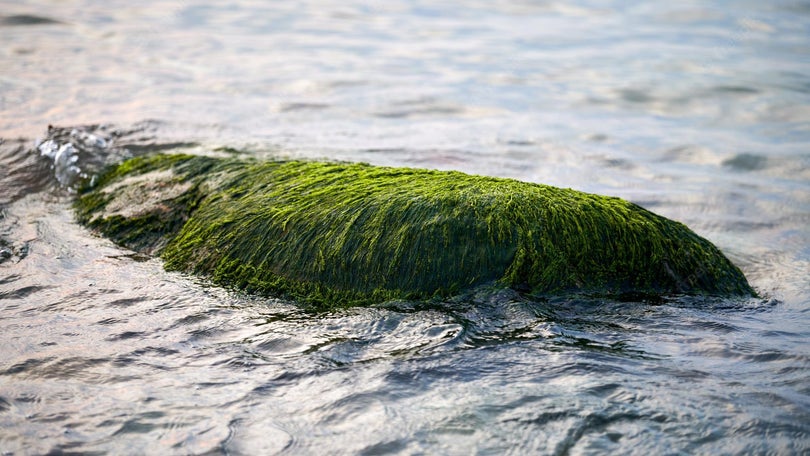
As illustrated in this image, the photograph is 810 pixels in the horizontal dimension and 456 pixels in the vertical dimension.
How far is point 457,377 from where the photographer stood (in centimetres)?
417

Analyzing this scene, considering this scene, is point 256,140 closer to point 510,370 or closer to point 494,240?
point 494,240

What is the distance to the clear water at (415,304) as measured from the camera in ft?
12.5

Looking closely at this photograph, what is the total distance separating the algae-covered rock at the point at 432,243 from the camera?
4.93 metres

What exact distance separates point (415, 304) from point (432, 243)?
0.40 meters

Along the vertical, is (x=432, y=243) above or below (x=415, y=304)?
above

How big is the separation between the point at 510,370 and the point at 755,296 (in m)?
2.13

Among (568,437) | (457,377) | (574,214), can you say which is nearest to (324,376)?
(457,377)

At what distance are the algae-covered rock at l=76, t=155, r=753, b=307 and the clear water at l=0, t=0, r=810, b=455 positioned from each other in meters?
0.17

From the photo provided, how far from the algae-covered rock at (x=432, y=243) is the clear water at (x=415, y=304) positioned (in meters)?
0.17

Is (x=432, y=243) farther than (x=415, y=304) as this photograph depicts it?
Yes

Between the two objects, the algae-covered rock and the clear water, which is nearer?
the clear water

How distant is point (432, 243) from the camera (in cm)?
495

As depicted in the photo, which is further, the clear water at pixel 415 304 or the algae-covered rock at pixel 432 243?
the algae-covered rock at pixel 432 243

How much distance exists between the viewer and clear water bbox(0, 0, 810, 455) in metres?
3.82
